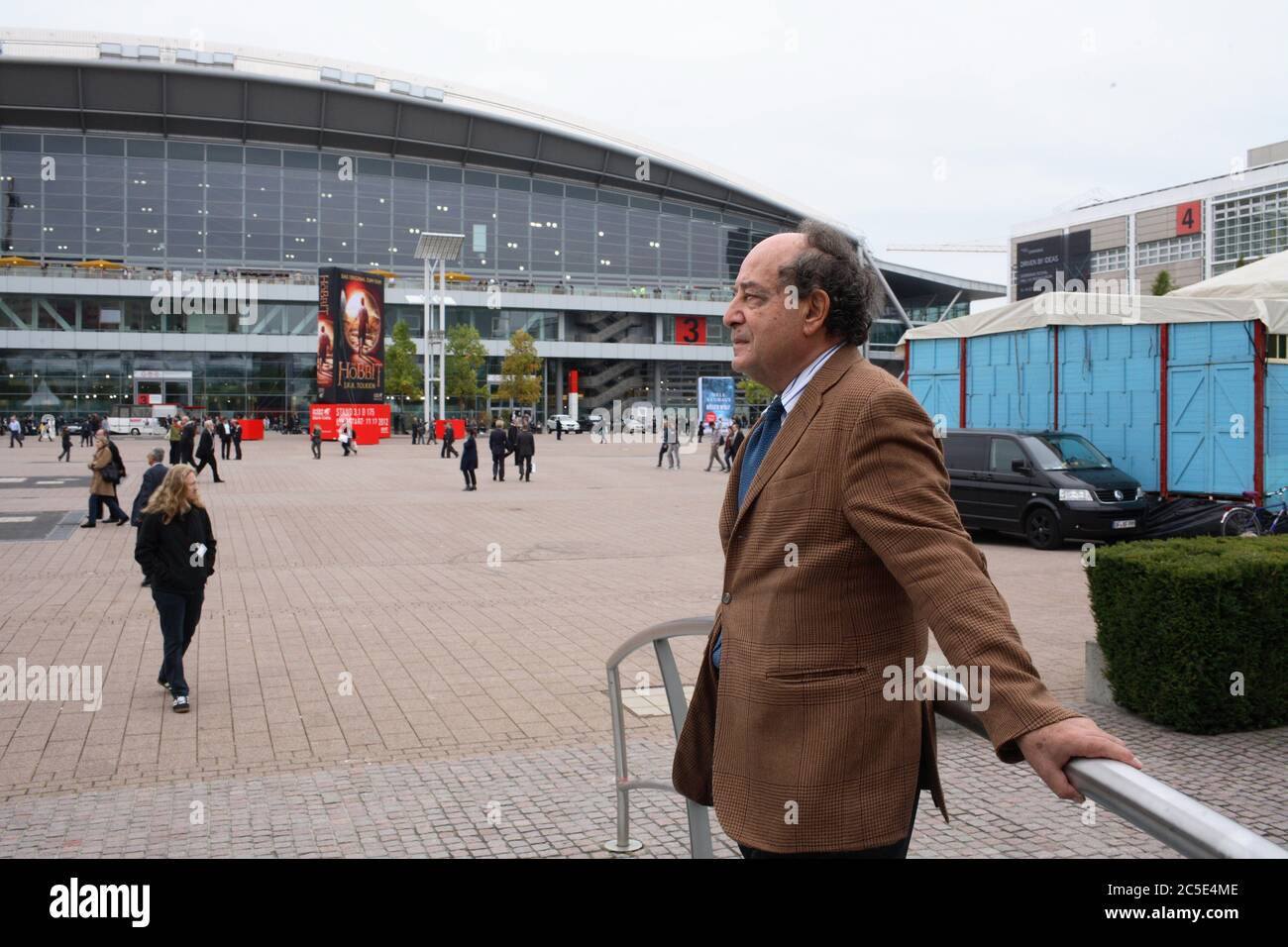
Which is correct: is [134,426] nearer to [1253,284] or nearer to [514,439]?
[514,439]

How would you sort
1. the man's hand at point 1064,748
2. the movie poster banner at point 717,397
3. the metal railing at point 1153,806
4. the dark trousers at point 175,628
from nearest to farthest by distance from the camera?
the metal railing at point 1153,806
the man's hand at point 1064,748
the dark trousers at point 175,628
the movie poster banner at point 717,397

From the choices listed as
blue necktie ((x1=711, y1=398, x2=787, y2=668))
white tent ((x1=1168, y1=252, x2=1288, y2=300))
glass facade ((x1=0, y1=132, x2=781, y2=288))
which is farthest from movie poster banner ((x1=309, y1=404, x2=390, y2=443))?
blue necktie ((x1=711, y1=398, x2=787, y2=668))

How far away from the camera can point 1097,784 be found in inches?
68.0

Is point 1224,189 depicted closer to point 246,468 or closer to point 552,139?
point 552,139

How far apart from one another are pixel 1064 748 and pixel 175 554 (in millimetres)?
7129

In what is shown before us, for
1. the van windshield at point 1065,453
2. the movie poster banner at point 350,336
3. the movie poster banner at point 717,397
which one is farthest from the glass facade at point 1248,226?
the van windshield at point 1065,453

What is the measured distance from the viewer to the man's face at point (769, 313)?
248cm

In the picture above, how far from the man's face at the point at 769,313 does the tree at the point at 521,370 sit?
254 feet

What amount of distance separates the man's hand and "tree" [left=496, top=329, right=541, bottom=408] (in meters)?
78.2

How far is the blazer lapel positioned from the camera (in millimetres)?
2348

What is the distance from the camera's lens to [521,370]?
3132 inches

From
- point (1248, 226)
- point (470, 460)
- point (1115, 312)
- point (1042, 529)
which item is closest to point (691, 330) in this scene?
point (1248, 226)

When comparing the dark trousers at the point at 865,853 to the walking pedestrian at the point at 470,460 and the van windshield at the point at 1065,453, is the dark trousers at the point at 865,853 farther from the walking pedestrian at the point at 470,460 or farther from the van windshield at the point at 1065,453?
the walking pedestrian at the point at 470,460

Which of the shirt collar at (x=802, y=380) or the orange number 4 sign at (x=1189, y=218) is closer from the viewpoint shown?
the shirt collar at (x=802, y=380)
